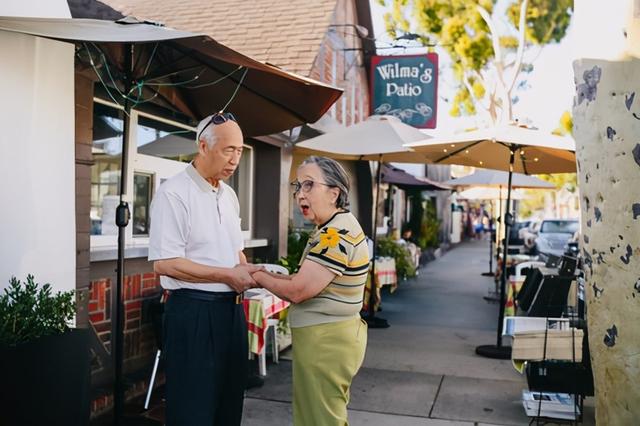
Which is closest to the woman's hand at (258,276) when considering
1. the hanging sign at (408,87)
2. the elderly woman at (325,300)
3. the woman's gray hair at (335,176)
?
the elderly woman at (325,300)

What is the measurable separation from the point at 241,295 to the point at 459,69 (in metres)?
18.8

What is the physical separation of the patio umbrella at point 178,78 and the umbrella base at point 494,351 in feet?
11.6

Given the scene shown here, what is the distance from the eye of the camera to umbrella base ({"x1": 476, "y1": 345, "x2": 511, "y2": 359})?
6.75 m

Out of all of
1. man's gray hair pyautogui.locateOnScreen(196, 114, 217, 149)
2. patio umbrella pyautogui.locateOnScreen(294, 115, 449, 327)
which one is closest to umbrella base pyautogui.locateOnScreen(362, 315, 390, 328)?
patio umbrella pyautogui.locateOnScreen(294, 115, 449, 327)

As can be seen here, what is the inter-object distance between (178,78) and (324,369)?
2.60 meters

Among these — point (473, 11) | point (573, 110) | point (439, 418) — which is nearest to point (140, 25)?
point (573, 110)

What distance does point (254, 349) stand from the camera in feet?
17.3

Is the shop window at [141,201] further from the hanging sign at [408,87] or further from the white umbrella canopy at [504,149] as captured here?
the hanging sign at [408,87]

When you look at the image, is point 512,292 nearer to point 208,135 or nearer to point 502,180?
point 502,180

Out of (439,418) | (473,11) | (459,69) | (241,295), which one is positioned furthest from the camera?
(459,69)

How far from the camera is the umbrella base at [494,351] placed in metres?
6.75

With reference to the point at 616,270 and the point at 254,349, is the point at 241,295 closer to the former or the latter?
the point at 616,270

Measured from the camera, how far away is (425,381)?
19.0 ft

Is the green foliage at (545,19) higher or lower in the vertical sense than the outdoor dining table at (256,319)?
higher
